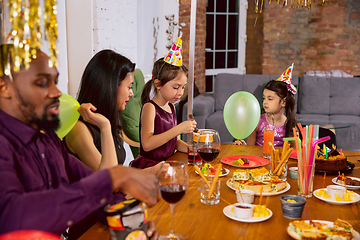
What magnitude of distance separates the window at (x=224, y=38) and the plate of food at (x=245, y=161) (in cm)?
376

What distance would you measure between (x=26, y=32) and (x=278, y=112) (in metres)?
2.16

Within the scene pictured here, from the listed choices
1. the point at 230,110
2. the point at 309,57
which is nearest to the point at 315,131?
the point at 230,110


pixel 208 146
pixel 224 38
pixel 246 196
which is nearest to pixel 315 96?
pixel 224 38

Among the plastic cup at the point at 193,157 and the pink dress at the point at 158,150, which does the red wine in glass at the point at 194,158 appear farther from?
the pink dress at the point at 158,150

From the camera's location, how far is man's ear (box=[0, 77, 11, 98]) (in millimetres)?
785

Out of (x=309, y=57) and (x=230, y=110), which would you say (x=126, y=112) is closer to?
(x=230, y=110)

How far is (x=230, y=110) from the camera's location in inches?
78.1

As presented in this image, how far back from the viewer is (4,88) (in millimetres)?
791

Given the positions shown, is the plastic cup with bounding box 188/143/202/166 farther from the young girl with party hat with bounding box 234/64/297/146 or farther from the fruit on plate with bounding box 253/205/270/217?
the young girl with party hat with bounding box 234/64/297/146

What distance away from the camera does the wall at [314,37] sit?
5.25m

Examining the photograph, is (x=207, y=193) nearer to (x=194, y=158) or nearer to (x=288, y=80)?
(x=194, y=158)

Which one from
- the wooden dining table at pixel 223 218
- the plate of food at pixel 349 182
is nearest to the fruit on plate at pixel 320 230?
the wooden dining table at pixel 223 218

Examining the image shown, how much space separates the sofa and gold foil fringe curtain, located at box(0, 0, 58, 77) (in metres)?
3.13

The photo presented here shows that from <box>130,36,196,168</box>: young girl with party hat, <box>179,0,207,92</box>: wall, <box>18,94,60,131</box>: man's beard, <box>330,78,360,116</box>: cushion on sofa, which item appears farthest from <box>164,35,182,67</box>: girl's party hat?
<box>330,78,360,116</box>: cushion on sofa
